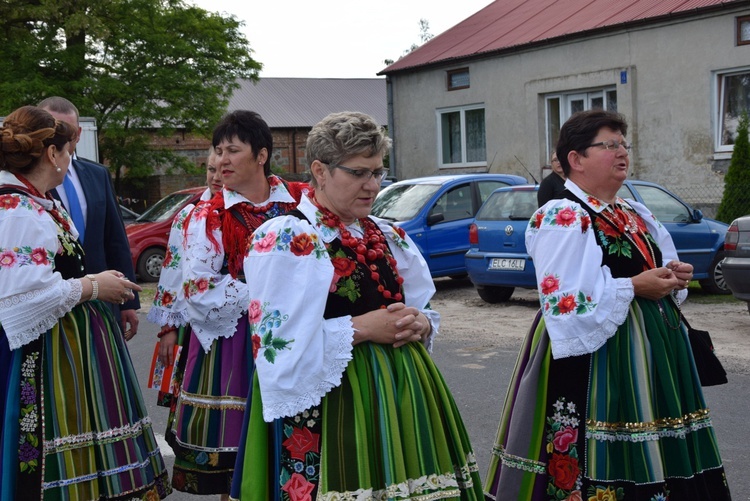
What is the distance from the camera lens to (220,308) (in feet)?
14.1

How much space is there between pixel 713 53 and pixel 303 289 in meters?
16.5

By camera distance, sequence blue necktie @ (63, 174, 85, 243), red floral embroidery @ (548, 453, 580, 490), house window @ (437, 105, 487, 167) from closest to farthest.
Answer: red floral embroidery @ (548, 453, 580, 490) → blue necktie @ (63, 174, 85, 243) → house window @ (437, 105, 487, 167)

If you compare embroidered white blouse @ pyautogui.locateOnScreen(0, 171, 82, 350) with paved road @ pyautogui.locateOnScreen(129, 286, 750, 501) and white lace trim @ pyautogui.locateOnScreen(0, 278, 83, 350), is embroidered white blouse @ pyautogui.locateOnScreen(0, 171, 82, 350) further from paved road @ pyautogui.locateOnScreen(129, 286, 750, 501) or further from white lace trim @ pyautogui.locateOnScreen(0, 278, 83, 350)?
paved road @ pyautogui.locateOnScreen(129, 286, 750, 501)

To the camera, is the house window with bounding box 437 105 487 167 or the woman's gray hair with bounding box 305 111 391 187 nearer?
the woman's gray hair with bounding box 305 111 391 187

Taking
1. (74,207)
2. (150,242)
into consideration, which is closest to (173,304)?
(74,207)

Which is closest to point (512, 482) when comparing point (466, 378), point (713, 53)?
point (466, 378)

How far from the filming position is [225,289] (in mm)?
4328

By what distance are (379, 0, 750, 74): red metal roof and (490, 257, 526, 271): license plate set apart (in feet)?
28.0

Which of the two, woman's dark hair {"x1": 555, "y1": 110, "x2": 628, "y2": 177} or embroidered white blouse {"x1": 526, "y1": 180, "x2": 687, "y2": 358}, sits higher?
woman's dark hair {"x1": 555, "y1": 110, "x2": 628, "y2": 177}

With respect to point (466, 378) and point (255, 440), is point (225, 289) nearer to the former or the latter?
point (255, 440)

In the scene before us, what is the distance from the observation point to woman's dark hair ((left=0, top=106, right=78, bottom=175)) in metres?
3.94

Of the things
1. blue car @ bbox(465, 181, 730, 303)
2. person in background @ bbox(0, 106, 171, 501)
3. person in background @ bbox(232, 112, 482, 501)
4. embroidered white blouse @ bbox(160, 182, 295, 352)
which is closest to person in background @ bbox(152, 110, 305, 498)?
embroidered white blouse @ bbox(160, 182, 295, 352)

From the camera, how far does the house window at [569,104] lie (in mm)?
20281

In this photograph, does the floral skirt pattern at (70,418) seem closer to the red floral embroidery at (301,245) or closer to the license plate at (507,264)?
the red floral embroidery at (301,245)
